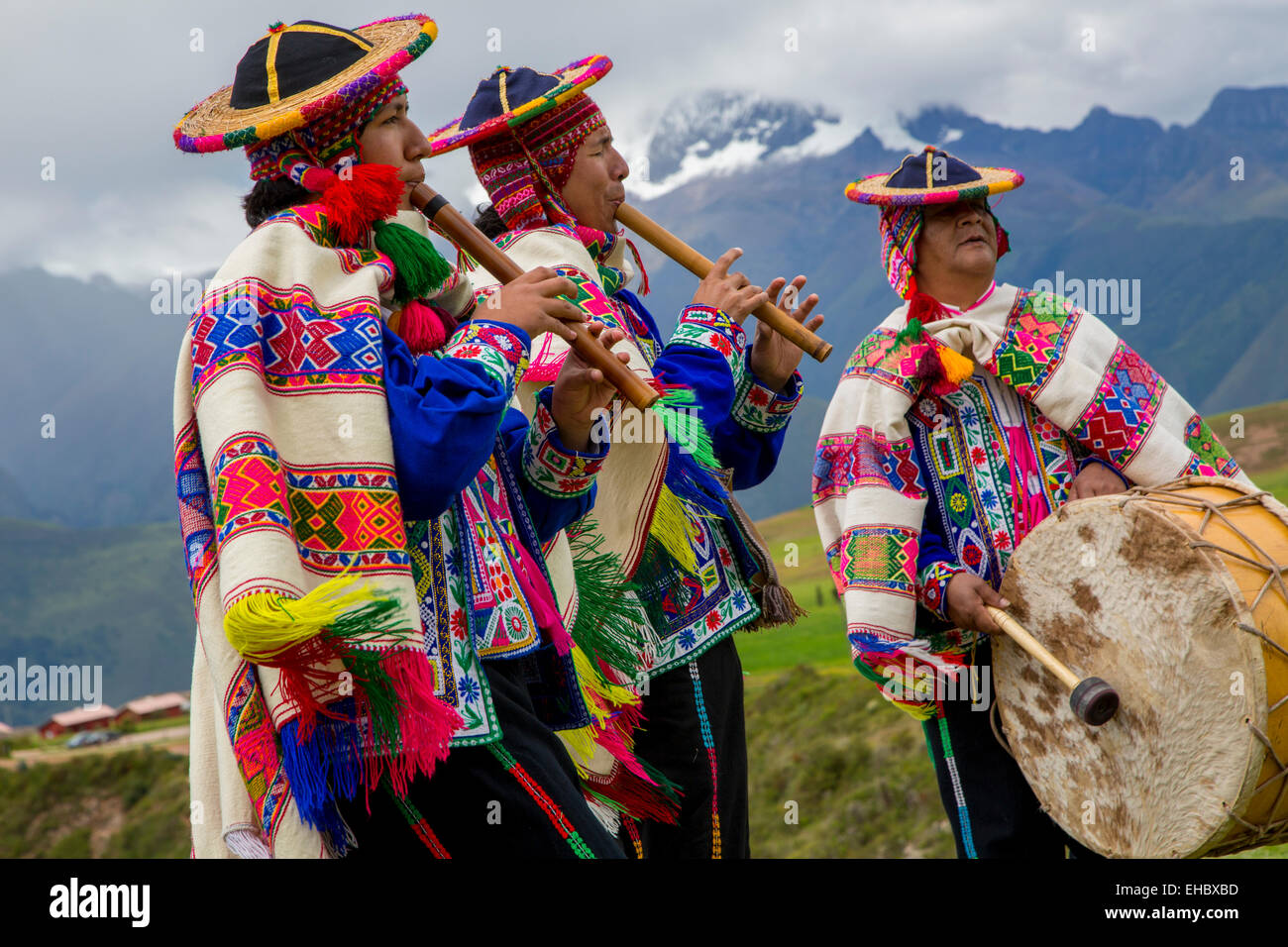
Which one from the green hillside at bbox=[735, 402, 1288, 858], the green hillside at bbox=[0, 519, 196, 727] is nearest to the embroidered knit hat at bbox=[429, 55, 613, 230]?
the green hillside at bbox=[735, 402, 1288, 858]

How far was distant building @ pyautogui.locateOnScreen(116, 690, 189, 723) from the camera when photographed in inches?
651

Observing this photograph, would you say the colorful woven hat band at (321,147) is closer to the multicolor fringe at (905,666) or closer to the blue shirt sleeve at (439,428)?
the blue shirt sleeve at (439,428)

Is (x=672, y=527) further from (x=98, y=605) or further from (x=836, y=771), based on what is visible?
(x=98, y=605)

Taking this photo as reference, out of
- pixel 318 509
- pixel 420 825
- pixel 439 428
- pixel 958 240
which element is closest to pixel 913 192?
pixel 958 240

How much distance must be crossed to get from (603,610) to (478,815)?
0.83 meters

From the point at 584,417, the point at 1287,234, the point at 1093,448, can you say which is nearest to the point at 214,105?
the point at 584,417

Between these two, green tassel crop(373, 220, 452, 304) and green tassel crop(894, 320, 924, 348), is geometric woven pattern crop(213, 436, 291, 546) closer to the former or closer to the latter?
green tassel crop(373, 220, 452, 304)

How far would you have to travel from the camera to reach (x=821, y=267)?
60.3 meters

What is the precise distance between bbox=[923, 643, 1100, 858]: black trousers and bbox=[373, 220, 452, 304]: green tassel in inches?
75.5

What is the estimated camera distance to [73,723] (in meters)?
15.8

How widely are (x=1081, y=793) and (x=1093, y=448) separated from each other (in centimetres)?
92

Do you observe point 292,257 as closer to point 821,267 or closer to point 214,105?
point 214,105

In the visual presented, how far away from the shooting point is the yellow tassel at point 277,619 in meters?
1.92

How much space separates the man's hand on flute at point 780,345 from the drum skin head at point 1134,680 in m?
0.84
